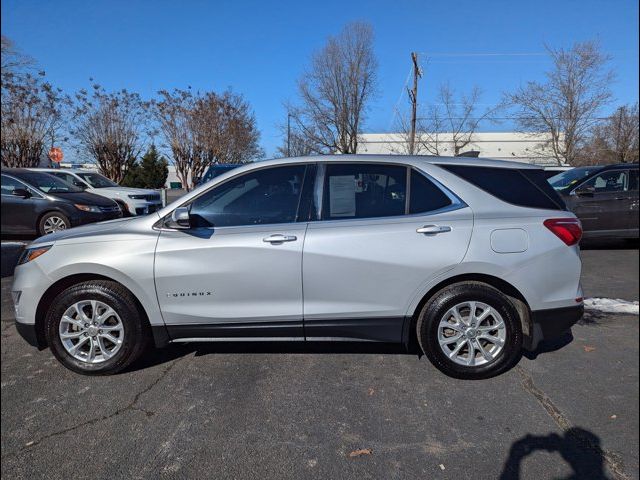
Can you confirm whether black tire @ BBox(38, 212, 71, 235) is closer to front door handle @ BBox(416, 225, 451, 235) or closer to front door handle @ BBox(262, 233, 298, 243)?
front door handle @ BBox(262, 233, 298, 243)

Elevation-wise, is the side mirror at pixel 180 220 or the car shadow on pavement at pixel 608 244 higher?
the side mirror at pixel 180 220

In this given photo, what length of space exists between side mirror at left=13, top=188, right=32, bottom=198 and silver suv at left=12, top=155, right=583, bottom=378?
7.37 metres

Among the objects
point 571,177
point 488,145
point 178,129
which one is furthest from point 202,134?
point 488,145

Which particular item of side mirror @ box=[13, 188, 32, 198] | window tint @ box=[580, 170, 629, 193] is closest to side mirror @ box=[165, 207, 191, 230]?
window tint @ box=[580, 170, 629, 193]

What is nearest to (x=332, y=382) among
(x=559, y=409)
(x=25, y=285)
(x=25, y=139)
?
(x=559, y=409)

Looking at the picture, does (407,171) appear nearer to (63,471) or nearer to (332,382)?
(332,382)

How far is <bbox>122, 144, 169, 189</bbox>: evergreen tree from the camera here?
19266mm

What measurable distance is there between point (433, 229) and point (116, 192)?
1145 centimetres

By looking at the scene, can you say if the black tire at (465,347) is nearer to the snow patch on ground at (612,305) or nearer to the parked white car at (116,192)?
the snow patch on ground at (612,305)

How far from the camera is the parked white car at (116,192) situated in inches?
481

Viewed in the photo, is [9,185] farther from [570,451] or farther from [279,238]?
[570,451]

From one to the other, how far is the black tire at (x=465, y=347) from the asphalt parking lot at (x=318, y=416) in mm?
103

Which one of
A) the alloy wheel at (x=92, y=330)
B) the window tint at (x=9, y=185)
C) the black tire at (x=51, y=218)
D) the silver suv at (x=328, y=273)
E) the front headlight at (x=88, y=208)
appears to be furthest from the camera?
the front headlight at (x=88, y=208)

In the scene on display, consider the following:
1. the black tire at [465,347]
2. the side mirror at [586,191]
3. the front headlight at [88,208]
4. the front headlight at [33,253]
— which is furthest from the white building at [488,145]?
the front headlight at [33,253]
